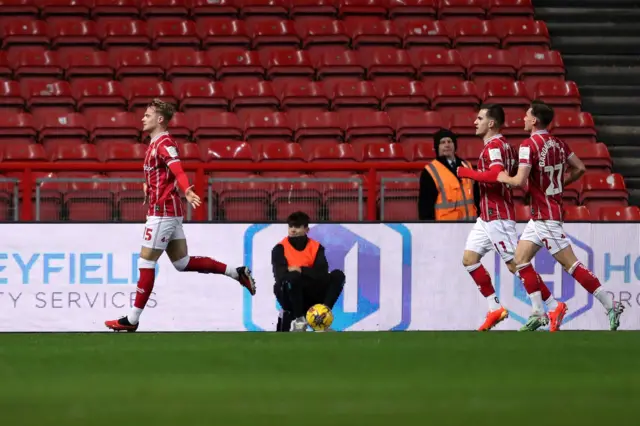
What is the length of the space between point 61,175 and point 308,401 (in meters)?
7.05

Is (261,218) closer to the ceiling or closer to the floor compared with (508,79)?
closer to the floor

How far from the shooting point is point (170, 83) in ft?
47.6

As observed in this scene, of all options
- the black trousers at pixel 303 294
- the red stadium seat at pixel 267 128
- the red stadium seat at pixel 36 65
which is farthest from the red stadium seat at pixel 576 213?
the red stadium seat at pixel 36 65

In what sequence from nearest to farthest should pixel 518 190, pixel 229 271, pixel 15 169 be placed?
pixel 229 271, pixel 15 169, pixel 518 190

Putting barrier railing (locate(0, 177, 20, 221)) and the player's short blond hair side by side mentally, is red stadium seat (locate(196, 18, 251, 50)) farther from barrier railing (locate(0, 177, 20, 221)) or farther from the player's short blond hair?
the player's short blond hair

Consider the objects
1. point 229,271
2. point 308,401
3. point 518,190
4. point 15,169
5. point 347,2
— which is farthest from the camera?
point 347,2

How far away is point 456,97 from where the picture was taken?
14.5m

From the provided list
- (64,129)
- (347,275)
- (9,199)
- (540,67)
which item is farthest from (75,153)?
(540,67)

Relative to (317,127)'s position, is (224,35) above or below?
above

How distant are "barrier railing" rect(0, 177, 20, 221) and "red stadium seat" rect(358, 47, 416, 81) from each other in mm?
5766

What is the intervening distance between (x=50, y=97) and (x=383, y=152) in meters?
4.16

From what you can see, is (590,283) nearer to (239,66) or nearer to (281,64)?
(281,64)

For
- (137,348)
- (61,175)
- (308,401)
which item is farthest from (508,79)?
(308,401)

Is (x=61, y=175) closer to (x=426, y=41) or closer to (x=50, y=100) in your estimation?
(x=50, y=100)
